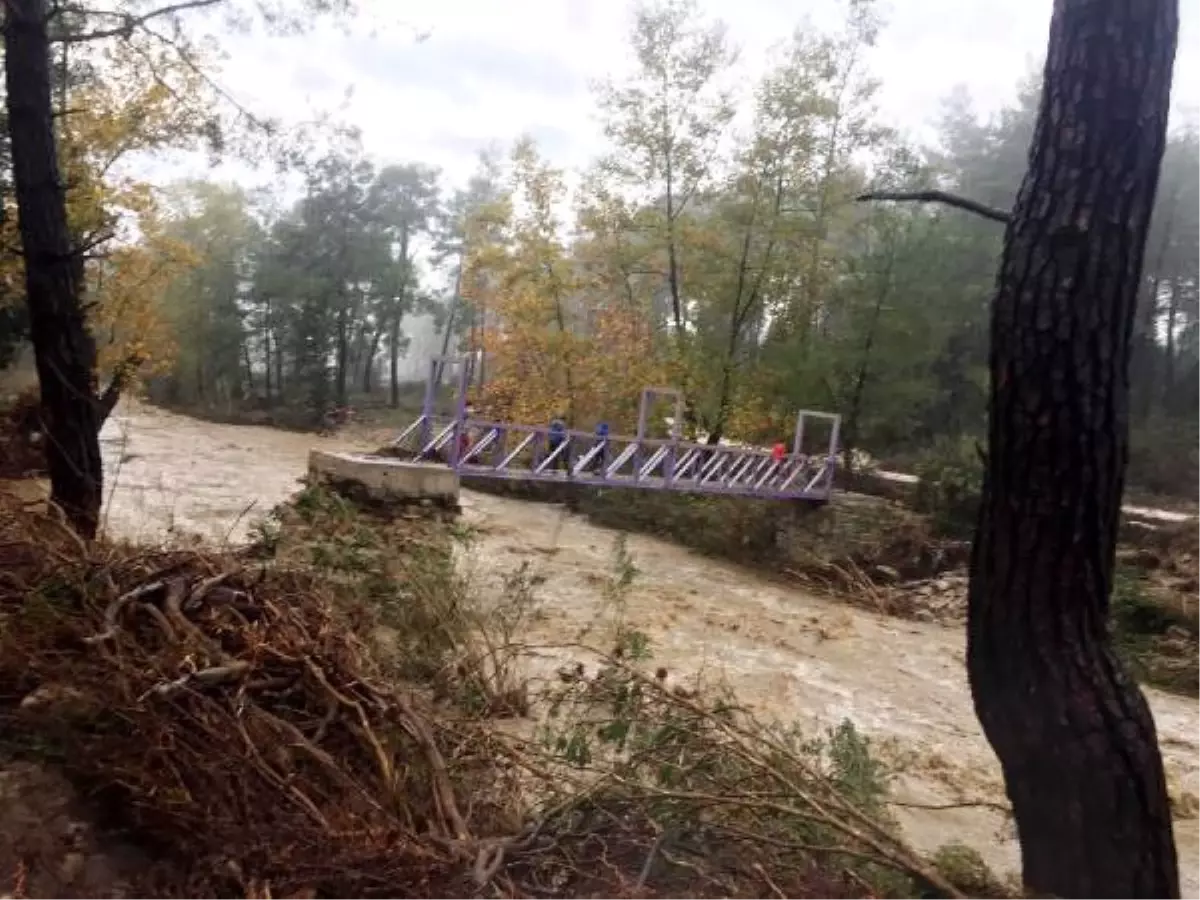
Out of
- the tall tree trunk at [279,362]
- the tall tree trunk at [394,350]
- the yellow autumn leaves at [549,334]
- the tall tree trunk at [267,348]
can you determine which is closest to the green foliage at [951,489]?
the yellow autumn leaves at [549,334]

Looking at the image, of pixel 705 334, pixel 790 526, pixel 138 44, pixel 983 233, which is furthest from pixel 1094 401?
pixel 983 233

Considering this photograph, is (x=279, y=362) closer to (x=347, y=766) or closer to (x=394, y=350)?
(x=394, y=350)

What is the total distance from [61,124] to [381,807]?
12.6 m

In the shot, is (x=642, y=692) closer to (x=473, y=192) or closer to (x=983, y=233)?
(x=983, y=233)

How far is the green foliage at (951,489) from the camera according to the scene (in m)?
12.6

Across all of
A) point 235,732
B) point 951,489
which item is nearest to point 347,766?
point 235,732

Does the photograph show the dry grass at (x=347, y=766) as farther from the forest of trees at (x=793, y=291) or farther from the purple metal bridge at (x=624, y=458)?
the purple metal bridge at (x=624, y=458)

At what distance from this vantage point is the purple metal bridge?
9.89 metres

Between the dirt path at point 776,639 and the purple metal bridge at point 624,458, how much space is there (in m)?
0.96

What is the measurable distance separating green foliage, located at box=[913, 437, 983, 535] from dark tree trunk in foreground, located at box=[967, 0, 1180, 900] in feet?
36.1

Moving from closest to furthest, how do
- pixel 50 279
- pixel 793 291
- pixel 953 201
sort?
pixel 953 201 < pixel 50 279 < pixel 793 291

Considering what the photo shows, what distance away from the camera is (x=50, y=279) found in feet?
13.8

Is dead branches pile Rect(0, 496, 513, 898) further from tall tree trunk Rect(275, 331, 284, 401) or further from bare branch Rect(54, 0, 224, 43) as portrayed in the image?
tall tree trunk Rect(275, 331, 284, 401)

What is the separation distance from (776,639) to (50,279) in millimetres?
5754
